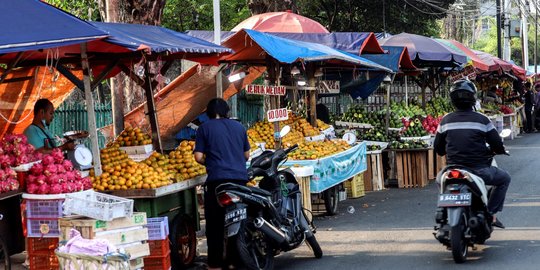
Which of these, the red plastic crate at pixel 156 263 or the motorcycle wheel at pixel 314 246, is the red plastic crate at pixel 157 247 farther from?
the motorcycle wheel at pixel 314 246

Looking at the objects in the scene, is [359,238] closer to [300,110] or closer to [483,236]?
[483,236]

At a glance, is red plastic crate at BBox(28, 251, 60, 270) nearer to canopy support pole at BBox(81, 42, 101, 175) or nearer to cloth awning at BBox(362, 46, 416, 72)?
canopy support pole at BBox(81, 42, 101, 175)

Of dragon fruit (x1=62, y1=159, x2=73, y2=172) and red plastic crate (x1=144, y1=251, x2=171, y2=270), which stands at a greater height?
dragon fruit (x1=62, y1=159, x2=73, y2=172)

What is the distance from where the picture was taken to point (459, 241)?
29.2ft

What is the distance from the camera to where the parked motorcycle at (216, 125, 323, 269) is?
815 cm

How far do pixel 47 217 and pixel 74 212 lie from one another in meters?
0.84

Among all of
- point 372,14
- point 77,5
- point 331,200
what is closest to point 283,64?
point 331,200

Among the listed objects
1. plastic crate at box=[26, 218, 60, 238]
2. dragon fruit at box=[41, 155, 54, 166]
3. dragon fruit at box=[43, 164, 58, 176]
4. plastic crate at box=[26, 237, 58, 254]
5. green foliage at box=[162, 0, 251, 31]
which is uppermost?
green foliage at box=[162, 0, 251, 31]

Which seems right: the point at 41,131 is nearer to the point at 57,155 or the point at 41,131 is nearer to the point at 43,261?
the point at 57,155

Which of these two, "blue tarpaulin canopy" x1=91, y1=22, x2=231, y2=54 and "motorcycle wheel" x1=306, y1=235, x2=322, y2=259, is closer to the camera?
"blue tarpaulin canopy" x1=91, y1=22, x2=231, y2=54

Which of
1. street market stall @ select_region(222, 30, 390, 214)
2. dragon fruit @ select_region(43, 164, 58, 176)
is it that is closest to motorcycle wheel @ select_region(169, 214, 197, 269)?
dragon fruit @ select_region(43, 164, 58, 176)

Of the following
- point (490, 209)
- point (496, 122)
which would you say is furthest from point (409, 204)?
point (496, 122)

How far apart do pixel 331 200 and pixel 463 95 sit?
460 cm

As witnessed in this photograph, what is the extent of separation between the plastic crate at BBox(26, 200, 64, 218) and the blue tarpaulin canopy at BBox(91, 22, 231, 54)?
1.77 metres
